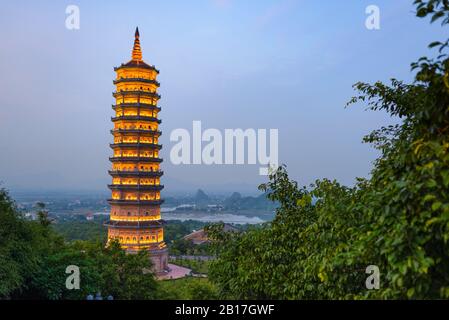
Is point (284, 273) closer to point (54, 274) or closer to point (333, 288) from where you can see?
point (333, 288)

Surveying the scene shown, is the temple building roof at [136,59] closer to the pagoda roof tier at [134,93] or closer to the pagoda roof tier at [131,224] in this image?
the pagoda roof tier at [134,93]

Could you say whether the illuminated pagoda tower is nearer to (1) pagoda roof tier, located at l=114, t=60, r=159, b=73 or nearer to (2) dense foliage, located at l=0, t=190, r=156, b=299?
(1) pagoda roof tier, located at l=114, t=60, r=159, b=73

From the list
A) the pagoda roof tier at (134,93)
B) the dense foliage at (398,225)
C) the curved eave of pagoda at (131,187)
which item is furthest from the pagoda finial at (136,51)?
the dense foliage at (398,225)

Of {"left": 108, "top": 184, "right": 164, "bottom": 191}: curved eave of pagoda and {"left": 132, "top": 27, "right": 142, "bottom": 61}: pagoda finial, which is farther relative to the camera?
{"left": 132, "top": 27, "right": 142, "bottom": 61}: pagoda finial

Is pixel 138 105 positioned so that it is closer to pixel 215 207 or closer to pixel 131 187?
pixel 131 187

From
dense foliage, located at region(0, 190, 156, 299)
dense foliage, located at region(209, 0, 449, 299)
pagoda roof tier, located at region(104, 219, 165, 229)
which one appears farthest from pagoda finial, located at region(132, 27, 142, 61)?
dense foliage, located at region(209, 0, 449, 299)

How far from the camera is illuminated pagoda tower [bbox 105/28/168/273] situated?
31.2 meters

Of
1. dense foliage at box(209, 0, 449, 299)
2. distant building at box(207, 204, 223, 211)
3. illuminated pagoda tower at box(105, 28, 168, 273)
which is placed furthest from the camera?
distant building at box(207, 204, 223, 211)

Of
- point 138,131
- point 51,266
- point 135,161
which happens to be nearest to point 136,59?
point 138,131

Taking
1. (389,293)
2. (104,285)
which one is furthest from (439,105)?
(104,285)

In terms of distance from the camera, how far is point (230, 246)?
7777mm

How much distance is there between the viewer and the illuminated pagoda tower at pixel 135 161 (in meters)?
31.2
